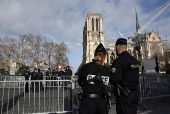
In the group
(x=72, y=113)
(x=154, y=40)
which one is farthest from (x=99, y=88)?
(x=154, y=40)

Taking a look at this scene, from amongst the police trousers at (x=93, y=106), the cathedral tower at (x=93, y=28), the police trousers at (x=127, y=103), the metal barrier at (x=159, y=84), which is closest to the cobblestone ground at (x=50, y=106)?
the metal barrier at (x=159, y=84)

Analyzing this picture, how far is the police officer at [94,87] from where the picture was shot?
223 cm

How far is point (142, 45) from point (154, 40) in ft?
22.7

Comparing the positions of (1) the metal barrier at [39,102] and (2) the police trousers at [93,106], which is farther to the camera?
(1) the metal barrier at [39,102]

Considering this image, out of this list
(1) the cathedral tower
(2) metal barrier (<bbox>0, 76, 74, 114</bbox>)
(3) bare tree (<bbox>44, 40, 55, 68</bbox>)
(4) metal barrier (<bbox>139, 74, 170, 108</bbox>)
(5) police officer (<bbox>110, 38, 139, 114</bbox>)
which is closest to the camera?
(5) police officer (<bbox>110, 38, 139, 114</bbox>)

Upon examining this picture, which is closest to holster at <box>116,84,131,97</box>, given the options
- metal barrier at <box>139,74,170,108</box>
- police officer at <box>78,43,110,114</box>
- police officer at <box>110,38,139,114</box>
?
police officer at <box>110,38,139,114</box>

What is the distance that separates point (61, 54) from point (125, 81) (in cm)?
3297

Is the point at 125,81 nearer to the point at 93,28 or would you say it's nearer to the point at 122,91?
the point at 122,91

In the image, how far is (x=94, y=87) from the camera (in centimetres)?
A: 231

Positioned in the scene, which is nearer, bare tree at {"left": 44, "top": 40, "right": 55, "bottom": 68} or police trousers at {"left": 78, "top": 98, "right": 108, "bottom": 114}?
police trousers at {"left": 78, "top": 98, "right": 108, "bottom": 114}

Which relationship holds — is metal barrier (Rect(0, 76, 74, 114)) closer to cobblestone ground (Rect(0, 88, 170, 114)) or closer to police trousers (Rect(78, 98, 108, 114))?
cobblestone ground (Rect(0, 88, 170, 114))

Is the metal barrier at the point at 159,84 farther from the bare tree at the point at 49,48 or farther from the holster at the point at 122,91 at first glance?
the bare tree at the point at 49,48

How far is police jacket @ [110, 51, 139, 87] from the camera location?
2.37m

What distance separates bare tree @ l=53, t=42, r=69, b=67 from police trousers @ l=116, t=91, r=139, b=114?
31848mm
